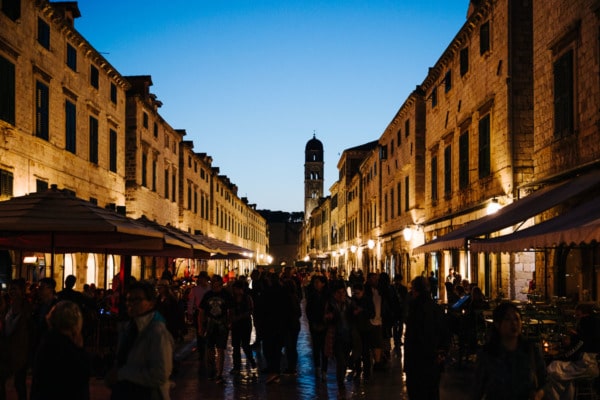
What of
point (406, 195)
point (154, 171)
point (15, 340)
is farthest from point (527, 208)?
point (154, 171)

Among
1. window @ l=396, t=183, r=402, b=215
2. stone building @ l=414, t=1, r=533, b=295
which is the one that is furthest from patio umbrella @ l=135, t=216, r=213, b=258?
window @ l=396, t=183, r=402, b=215

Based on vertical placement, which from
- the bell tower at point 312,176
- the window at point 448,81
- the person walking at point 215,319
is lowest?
the person walking at point 215,319

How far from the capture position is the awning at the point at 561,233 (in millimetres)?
8695

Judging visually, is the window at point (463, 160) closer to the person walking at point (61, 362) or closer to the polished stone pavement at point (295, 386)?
the polished stone pavement at point (295, 386)

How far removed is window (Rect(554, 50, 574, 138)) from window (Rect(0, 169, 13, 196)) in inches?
514

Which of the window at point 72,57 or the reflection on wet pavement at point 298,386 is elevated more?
the window at point 72,57

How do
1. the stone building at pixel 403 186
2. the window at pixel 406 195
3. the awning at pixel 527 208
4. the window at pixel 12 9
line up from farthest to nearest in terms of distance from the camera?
the window at pixel 406 195, the stone building at pixel 403 186, the window at pixel 12 9, the awning at pixel 527 208

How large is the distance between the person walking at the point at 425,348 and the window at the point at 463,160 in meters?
15.7

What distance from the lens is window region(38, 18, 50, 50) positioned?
20984 millimetres

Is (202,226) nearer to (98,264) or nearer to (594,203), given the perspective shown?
(98,264)

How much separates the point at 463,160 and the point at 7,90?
14.0 m

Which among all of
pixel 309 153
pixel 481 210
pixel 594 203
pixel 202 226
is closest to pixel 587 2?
pixel 594 203

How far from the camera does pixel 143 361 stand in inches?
222

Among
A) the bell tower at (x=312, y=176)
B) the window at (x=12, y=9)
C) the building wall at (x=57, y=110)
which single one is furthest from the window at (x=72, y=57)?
the bell tower at (x=312, y=176)
